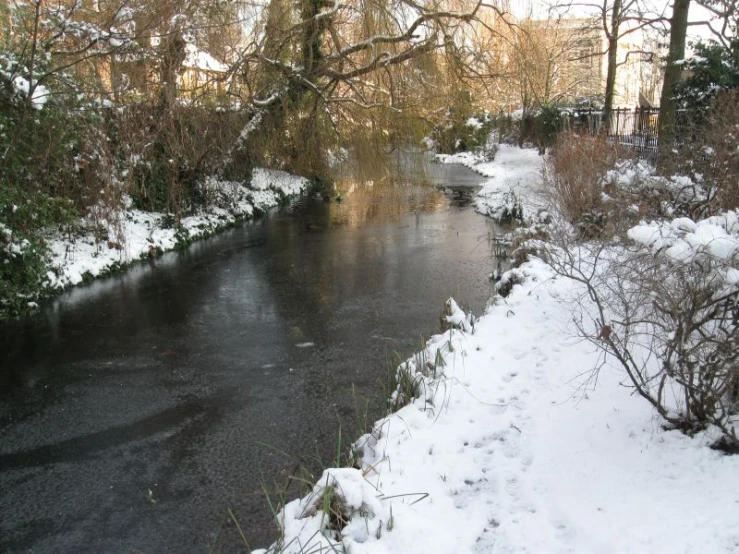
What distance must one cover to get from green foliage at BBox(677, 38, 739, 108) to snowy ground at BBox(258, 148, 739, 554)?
37.4ft

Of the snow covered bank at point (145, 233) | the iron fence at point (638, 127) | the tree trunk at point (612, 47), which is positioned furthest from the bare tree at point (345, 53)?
the tree trunk at point (612, 47)

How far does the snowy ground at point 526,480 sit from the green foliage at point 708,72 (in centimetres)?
1139

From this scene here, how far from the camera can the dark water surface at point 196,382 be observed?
3.97m

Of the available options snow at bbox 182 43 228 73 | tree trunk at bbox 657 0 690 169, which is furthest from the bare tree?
tree trunk at bbox 657 0 690 169

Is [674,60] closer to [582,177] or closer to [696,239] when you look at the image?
[582,177]

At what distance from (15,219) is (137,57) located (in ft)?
14.7

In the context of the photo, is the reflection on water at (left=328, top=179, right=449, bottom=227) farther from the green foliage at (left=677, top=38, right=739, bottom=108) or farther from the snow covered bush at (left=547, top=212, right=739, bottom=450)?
the snow covered bush at (left=547, top=212, right=739, bottom=450)

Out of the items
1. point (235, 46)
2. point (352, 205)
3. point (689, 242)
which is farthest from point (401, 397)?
point (352, 205)

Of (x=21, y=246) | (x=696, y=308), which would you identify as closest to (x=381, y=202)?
(x=21, y=246)

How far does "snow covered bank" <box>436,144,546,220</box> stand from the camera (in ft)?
49.2

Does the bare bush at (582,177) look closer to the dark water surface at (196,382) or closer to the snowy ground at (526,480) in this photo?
the dark water surface at (196,382)

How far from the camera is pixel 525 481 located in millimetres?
3566

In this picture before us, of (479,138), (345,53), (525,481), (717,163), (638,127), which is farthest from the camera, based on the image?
(479,138)

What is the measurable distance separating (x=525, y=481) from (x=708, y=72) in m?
13.6
